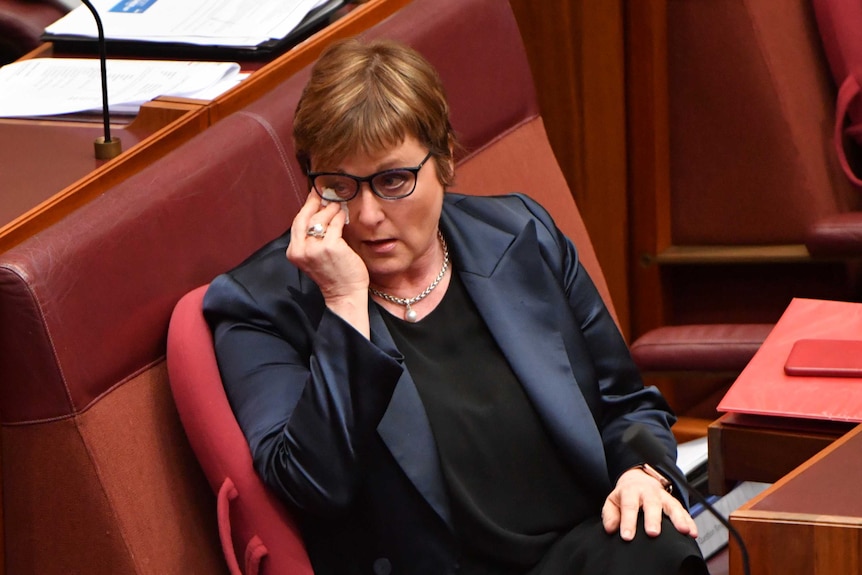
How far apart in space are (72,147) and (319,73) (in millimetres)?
454

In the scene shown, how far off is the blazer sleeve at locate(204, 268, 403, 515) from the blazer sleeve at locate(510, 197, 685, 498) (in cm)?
33

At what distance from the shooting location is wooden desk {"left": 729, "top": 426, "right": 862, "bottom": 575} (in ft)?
4.16

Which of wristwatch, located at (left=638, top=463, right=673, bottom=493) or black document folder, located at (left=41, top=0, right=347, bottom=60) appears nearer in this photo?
wristwatch, located at (left=638, top=463, right=673, bottom=493)

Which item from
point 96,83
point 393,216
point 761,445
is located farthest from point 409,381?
point 96,83

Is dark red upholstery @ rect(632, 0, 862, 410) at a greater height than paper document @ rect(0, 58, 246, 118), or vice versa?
paper document @ rect(0, 58, 246, 118)

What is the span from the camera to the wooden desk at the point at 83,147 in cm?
171

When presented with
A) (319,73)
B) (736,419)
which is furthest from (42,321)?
(736,419)

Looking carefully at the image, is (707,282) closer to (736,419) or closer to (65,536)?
(736,419)

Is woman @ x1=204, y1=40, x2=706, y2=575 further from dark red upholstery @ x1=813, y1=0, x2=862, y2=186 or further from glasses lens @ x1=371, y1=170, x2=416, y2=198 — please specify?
dark red upholstery @ x1=813, y1=0, x2=862, y2=186

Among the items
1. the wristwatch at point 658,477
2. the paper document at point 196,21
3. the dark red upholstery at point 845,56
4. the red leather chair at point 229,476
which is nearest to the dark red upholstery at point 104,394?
the red leather chair at point 229,476

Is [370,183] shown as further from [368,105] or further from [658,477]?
[658,477]

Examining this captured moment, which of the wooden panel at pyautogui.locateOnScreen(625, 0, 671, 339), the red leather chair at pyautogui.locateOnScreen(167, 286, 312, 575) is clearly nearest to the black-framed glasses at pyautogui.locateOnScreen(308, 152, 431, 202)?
the red leather chair at pyautogui.locateOnScreen(167, 286, 312, 575)

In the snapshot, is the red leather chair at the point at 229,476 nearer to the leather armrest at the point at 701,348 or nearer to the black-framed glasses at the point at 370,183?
the black-framed glasses at the point at 370,183

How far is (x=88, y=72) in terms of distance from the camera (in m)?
2.26
